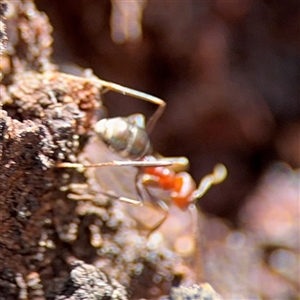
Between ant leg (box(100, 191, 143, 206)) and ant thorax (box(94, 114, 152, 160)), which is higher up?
ant thorax (box(94, 114, 152, 160))

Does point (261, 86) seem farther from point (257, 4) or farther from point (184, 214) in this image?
point (184, 214)

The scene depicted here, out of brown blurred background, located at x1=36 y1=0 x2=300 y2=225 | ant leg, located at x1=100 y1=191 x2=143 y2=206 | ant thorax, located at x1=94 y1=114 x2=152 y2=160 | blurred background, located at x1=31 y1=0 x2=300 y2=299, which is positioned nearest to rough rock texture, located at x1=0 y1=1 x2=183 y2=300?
ant leg, located at x1=100 y1=191 x2=143 y2=206

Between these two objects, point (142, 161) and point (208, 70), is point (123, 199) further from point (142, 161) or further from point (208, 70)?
point (208, 70)

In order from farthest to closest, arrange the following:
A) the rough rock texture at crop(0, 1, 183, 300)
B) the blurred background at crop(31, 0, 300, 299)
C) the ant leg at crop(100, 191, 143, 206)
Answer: the blurred background at crop(31, 0, 300, 299), the ant leg at crop(100, 191, 143, 206), the rough rock texture at crop(0, 1, 183, 300)

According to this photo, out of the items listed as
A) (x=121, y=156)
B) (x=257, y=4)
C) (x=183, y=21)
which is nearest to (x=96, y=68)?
(x=183, y=21)

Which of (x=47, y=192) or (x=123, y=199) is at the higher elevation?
(x=47, y=192)

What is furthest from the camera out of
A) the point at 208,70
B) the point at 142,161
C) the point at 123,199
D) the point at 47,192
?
the point at 208,70

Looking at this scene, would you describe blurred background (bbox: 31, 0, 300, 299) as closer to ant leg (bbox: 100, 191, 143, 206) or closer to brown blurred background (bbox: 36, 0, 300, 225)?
brown blurred background (bbox: 36, 0, 300, 225)

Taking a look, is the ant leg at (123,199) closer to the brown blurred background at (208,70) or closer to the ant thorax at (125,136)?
the ant thorax at (125,136)

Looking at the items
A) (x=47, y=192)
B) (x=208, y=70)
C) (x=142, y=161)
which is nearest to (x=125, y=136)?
(x=142, y=161)
